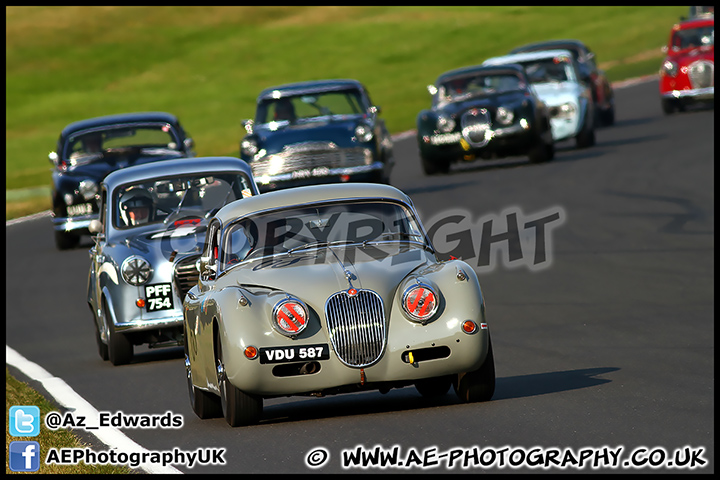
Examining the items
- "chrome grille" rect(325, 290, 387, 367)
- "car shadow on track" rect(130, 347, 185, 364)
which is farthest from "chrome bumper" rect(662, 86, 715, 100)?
Result: "chrome grille" rect(325, 290, 387, 367)

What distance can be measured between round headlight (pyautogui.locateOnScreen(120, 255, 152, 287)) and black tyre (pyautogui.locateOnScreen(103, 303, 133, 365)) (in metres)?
0.40

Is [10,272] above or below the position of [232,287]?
below

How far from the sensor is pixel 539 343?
11.0 m

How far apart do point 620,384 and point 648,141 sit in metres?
18.5

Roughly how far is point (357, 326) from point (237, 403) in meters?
0.85

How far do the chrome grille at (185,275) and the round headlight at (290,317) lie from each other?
3.67 metres

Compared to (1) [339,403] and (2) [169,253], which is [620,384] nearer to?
(1) [339,403]

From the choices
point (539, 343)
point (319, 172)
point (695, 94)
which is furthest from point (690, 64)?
point (539, 343)

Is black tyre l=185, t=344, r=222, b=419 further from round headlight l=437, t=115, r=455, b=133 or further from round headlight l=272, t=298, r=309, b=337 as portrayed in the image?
round headlight l=437, t=115, r=455, b=133

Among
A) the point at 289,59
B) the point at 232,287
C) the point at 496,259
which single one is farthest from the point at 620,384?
the point at 289,59

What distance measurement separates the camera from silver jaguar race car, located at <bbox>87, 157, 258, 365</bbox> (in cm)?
1172

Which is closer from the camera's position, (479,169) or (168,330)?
(168,330)

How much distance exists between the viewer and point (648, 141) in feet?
87.0

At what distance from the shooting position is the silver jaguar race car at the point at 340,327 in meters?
7.88
